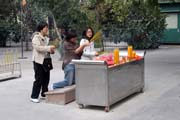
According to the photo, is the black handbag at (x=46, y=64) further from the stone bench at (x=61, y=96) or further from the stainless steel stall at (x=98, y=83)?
the stainless steel stall at (x=98, y=83)

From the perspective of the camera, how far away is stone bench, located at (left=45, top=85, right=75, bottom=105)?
30.1ft

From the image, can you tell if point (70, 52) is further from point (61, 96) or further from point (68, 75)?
point (61, 96)

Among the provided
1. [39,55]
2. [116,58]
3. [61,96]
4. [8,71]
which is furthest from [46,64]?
[8,71]

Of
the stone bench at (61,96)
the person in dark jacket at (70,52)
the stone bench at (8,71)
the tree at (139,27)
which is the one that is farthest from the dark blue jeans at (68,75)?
the tree at (139,27)

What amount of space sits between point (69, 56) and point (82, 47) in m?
0.43

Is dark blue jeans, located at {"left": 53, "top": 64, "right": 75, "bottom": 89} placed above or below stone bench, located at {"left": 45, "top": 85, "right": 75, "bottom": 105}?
above

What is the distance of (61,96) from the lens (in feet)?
30.1

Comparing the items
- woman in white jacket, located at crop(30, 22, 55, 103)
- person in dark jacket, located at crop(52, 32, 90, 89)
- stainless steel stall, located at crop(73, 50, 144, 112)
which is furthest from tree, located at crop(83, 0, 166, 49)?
stainless steel stall, located at crop(73, 50, 144, 112)

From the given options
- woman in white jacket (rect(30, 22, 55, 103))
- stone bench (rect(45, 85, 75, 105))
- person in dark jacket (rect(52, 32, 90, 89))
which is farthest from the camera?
person in dark jacket (rect(52, 32, 90, 89))

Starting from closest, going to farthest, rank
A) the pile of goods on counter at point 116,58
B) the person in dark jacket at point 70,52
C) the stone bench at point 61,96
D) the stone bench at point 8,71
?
the pile of goods on counter at point 116,58
the stone bench at point 61,96
the person in dark jacket at point 70,52
the stone bench at point 8,71

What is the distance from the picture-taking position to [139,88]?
10227 millimetres

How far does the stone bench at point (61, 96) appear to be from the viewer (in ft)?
30.1

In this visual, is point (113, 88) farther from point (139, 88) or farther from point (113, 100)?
point (139, 88)

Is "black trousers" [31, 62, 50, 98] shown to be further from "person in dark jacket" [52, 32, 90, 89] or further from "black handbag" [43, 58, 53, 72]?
"person in dark jacket" [52, 32, 90, 89]
